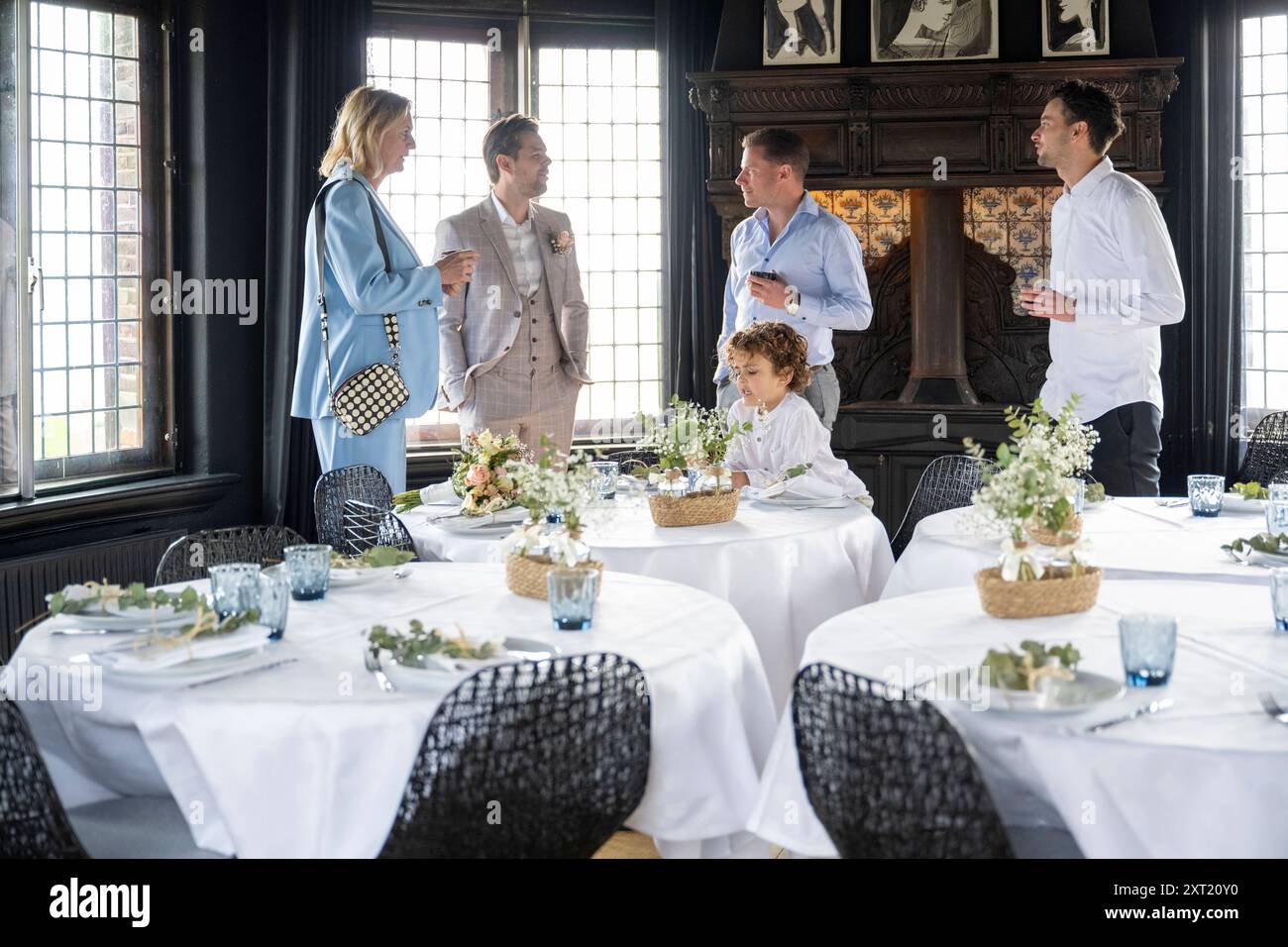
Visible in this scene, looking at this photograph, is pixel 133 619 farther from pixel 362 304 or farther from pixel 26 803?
pixel 362 304

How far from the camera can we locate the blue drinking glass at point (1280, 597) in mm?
2447

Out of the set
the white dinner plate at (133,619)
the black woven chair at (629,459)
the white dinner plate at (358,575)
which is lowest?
the white dinner plate at (133,619)

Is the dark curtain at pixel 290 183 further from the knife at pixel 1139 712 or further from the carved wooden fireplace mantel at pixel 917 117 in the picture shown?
the knife at pixel 1139 712

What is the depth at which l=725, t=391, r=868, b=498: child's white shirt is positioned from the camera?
14.3 ft

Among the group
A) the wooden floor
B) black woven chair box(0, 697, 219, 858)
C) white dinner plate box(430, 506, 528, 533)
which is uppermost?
white dinner plate box(430, 506, 528, 533)

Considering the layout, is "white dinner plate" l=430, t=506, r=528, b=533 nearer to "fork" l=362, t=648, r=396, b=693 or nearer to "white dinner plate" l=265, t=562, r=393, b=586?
"white dinner plate" l=265, t=562, r=393, b=586

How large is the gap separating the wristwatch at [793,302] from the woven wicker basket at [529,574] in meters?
2.45

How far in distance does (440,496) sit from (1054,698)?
2.64m

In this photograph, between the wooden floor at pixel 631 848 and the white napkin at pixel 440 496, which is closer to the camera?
the wooden floor at pixel 631 848

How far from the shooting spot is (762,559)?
11.8ft

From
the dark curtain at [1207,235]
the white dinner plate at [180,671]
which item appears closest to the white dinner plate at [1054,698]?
the white dinner plate at [180,671]

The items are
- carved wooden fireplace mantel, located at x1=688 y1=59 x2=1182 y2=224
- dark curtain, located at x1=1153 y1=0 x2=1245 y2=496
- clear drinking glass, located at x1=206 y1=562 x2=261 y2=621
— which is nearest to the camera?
clear drinking glass, located at x1=206 y1=562 x2=261 y2=621

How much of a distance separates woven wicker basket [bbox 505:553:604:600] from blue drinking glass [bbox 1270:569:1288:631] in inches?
51.9

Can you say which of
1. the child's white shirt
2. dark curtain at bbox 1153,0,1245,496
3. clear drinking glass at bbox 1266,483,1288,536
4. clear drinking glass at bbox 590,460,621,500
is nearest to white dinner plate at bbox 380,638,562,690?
clear drinking glass at bbox 590,460,621,500
